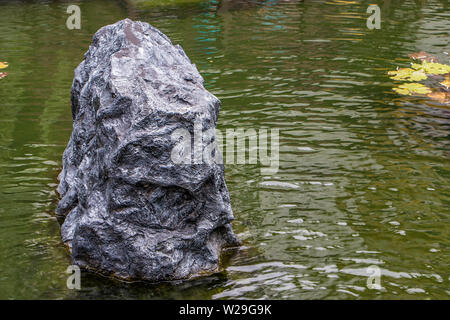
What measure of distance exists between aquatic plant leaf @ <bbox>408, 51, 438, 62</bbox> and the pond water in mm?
227

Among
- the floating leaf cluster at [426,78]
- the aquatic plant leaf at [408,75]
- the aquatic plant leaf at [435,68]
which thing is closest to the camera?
the floating leaf cluster at [426,78]

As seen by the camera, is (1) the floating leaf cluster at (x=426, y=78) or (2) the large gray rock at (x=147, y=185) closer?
(2) the large gray rock at (x=147, y=185)

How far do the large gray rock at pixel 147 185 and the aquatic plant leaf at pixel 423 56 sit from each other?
21.9 feet

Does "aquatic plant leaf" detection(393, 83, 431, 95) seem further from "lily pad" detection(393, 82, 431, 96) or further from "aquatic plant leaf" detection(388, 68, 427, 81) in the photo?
"aquatic plant leaf" detection(388, 68, 427, 81)

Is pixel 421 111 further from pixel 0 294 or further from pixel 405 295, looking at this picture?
pixel 0 294

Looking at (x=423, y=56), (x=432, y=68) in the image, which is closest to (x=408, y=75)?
(x=432, y=68)

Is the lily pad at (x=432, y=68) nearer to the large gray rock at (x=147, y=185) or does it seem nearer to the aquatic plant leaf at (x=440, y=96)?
the aquatic plant leaf at (x=440, y=96)

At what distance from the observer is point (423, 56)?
10617 mm

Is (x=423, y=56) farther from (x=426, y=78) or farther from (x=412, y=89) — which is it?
(x=412, y=89)

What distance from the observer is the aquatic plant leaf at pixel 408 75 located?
31.9 ft

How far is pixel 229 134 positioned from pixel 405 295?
3.90m

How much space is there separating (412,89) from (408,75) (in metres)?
0.60

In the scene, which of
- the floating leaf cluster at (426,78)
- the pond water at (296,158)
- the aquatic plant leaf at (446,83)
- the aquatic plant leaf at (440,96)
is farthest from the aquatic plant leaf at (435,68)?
the aquatic plant leaf at (440,96)

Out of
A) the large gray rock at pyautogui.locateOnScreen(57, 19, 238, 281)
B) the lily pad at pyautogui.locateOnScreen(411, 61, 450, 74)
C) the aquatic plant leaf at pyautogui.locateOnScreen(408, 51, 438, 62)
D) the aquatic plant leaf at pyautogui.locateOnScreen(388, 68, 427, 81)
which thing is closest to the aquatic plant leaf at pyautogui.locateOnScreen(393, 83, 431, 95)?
the aquatic plant leaf at pyautogui.locateOnScreen(388, 68, 427, 81)
